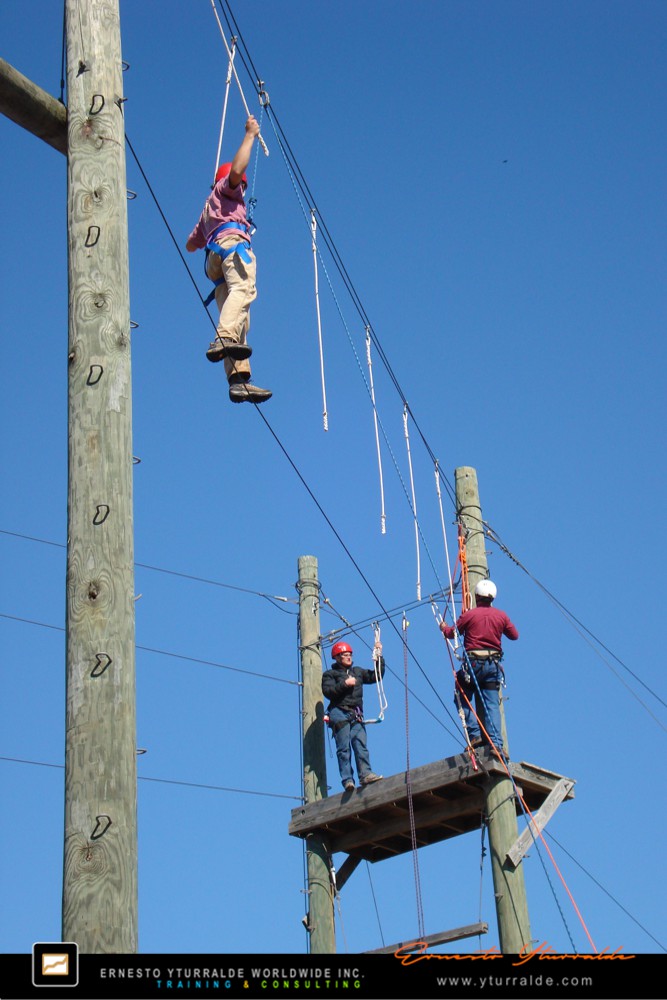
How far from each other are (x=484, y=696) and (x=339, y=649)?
135 cm

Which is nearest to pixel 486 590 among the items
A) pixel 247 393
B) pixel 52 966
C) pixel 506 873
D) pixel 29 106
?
pixel 506 873

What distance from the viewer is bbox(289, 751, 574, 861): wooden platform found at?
1020 cm

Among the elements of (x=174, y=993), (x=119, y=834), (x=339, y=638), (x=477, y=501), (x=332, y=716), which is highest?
(x=477, y=501)

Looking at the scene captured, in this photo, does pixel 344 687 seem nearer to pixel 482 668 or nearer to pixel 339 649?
pixel 339 649

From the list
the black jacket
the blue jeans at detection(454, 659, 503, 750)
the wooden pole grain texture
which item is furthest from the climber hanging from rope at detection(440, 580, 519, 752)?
the wooden pole grain texture

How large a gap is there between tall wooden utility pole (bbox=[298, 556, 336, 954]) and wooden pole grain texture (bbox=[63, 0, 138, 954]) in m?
6.09

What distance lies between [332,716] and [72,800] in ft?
20.3

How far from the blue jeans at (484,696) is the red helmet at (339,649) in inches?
40.0

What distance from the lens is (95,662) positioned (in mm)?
4879

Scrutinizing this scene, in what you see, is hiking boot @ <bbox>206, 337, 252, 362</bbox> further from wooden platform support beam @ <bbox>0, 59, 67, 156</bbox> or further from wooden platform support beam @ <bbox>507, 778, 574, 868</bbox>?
wooden platform support beam @ <bbox>507, 778, 574, 868</bbox>

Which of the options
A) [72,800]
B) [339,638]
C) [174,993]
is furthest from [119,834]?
[339,638]

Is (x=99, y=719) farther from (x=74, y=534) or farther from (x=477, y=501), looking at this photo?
(x=477, y=501)

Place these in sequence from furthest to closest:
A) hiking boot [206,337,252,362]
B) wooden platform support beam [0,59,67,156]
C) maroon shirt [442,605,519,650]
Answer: maroon shirt [442,605,519,650] < hiking boot [206,337,252,362] < wooden platform support beam [0,59,67,156]

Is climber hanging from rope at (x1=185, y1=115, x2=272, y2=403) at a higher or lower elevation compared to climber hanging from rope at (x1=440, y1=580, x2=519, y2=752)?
higher
